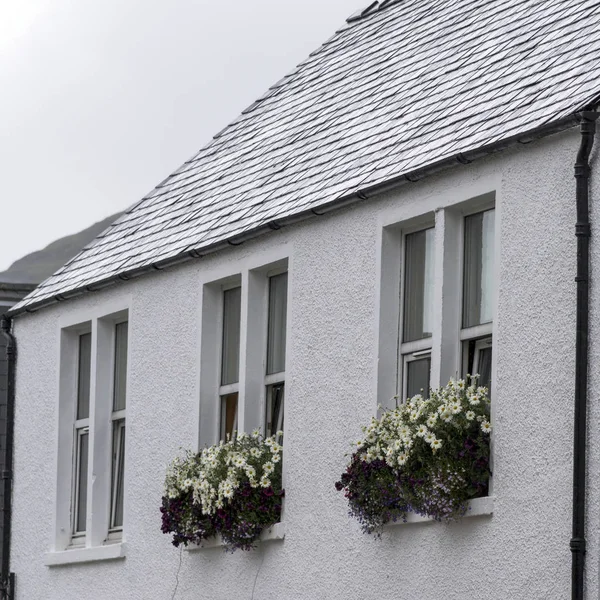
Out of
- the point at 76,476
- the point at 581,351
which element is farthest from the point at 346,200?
the point at 76,476

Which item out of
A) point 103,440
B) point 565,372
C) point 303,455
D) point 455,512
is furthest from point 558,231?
point 103,440

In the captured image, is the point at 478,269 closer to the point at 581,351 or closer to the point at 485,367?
the point at 485,367

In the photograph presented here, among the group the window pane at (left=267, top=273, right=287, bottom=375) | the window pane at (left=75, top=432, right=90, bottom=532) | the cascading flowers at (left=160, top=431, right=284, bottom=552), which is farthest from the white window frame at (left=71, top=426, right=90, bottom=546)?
the window pane at (left=267, top=273, right=287, bottom=375)

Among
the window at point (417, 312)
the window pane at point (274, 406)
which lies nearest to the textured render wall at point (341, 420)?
the window at point (417, 312)

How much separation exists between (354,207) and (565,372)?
2.80 meters

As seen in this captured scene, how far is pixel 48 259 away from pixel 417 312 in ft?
32.2

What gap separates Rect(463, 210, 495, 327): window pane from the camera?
416 inches

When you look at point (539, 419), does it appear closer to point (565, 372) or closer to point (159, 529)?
point (565, 372)

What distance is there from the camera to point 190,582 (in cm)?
1323

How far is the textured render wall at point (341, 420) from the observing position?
949cm

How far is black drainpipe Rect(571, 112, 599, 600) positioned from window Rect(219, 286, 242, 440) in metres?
4.61

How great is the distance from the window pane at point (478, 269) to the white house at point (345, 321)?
2 centimetres

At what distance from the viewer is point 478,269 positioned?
1069 cm

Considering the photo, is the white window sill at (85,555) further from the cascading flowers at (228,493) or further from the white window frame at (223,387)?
the white window frame at (223,387)
